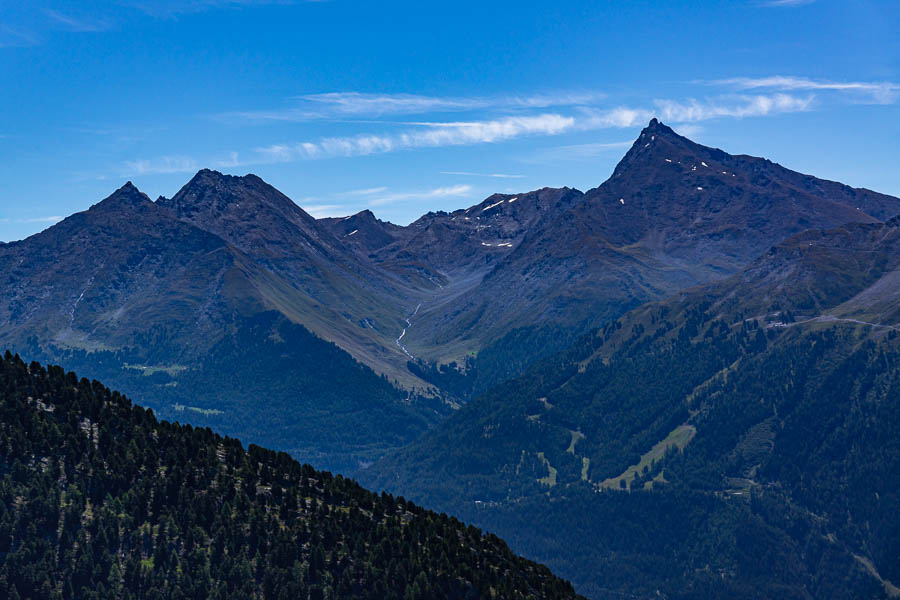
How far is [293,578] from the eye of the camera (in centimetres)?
16212

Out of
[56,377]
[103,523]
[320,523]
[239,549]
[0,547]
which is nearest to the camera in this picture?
[0,547]

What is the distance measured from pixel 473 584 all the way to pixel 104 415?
258ft

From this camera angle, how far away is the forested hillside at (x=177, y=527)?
14975 cm

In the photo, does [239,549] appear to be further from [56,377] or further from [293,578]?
[56,377]

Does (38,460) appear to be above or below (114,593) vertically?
above

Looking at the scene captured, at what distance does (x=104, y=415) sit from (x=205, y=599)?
53094 mm

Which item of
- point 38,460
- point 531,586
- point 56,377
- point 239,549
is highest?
point 56,377

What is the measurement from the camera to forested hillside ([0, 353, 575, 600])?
149750mm

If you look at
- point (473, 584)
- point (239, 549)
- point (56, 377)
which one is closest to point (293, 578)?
point (239, 549)

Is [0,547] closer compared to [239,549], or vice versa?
[0,547]

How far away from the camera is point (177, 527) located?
537 feet

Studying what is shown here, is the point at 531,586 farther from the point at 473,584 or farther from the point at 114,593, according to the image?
the point at 114,593

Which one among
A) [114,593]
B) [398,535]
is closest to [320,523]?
[398,535]

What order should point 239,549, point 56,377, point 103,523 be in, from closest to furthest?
point 103,523
point 239,549
point 56,377
